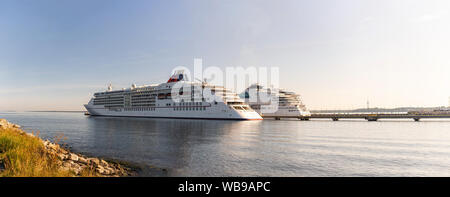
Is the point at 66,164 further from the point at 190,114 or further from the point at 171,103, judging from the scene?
the point at 171,103

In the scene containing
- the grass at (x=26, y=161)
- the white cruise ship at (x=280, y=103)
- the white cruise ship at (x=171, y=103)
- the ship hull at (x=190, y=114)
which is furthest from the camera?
the white cruise ship at (x=280, y=103)

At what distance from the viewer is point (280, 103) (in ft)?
303

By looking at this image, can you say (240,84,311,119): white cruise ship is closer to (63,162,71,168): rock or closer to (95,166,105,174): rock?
(95,166,105,174): rock

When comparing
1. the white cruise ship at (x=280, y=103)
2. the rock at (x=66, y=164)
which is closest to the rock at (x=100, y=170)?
the rock at (x=66, y=164)

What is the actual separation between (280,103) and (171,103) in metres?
44.3

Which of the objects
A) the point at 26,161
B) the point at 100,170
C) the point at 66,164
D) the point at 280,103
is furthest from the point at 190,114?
the point at 26,161

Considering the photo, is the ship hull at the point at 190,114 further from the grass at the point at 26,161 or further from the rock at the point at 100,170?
the grass at the point at 26,161

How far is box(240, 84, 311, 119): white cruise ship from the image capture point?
87944mm

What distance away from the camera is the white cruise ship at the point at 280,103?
87944 mm

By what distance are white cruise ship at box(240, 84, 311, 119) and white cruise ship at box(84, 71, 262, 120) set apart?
2705 cm

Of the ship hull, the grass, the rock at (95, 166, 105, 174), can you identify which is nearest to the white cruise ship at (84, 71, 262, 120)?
the ship hull

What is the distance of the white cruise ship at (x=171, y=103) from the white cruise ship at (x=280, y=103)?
27.1 meters
